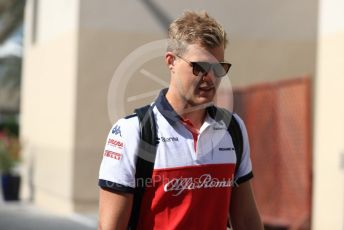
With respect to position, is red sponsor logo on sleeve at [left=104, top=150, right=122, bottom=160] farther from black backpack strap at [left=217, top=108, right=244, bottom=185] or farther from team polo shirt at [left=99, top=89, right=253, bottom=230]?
black backpack strap at [left=217, top=108, right=244, bottom=185]

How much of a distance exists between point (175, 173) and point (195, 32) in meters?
0.46

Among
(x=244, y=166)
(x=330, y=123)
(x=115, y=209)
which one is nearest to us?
(x=115, y=209)

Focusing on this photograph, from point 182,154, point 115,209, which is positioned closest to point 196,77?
point 182,154

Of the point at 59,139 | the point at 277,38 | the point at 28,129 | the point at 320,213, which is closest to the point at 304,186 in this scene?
the point at 320,213

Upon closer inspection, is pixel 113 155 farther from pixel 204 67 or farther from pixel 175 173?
pixel 204 67

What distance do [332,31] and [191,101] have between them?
576cm

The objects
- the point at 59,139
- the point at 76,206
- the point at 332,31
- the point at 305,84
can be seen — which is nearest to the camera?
the point at 332,31

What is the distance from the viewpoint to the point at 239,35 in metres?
12.6

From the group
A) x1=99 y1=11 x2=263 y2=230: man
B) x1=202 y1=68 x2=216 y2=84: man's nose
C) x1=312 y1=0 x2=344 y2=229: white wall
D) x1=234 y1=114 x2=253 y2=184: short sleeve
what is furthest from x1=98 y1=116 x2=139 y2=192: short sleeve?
x1=312 y1=0 x2=344 y2=229: white wall

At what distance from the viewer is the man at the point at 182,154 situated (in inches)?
98.5

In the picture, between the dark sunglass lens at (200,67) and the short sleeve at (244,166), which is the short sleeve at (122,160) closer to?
the dark sunglass lens at (200,67)

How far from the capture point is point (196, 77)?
2533 millimetres

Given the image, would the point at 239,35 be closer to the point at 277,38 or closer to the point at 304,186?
the point at 277,38

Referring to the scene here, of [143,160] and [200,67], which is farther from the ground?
[200,67]
